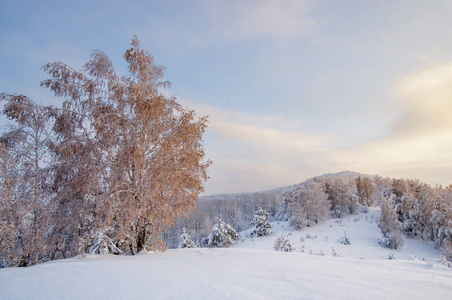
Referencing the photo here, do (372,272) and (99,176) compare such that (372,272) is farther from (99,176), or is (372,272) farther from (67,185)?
(67,185)

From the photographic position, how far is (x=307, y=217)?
46.5 metres

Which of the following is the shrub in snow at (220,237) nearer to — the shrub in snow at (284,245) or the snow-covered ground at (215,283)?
the shrub in snow at (284,245)

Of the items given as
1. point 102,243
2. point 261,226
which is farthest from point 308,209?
point 102,243

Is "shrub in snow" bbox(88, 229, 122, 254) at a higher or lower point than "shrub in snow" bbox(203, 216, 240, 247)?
higher

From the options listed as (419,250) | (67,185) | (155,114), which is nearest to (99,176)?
(67,185)

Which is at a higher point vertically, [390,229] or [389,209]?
[389,209]

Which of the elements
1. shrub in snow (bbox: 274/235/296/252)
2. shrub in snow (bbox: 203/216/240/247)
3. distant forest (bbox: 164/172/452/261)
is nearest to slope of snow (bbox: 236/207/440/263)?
distant forest (bbox: 164/172/452/261)

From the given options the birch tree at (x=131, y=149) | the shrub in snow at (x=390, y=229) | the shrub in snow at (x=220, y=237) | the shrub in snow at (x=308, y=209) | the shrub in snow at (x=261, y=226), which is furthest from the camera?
the shrub in snow at (x=308, y=209)

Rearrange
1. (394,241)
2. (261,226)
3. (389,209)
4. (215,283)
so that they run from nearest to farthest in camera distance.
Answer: (215,283)
(394,241)
(389,209)
(261,226)

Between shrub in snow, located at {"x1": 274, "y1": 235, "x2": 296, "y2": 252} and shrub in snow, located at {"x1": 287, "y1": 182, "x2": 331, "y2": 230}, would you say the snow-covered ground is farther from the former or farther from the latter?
shrub in snow, located at {"x1": 287, "y1": 182, "x2": 331, "y2": 230}

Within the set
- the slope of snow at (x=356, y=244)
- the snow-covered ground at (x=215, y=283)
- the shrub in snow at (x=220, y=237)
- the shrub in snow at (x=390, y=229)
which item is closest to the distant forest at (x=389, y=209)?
the shrub in snow at (x=390, y=229)

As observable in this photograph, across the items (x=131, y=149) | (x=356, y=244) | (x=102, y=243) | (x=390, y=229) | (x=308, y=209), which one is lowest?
(x=356, y=244)

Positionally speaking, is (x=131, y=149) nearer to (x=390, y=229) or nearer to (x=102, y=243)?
(x=102, y=243)

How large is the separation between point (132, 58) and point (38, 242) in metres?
7.75
